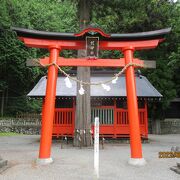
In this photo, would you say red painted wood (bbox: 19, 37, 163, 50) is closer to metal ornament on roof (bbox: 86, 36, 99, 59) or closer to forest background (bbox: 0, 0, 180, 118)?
metal ornament on roof (bbox: 86, 36, 99, 59)

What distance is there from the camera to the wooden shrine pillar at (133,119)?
9156 mm

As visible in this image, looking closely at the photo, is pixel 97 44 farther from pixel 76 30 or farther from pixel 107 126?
pixel 76 30

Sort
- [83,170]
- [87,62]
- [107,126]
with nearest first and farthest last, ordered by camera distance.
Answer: [83,170]
[87,62]
[107,126]

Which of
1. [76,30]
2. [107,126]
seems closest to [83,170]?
[107,126]

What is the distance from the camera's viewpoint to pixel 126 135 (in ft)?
57.1

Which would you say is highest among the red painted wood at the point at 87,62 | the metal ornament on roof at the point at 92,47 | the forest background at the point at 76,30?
the forest background at the point at 76,30

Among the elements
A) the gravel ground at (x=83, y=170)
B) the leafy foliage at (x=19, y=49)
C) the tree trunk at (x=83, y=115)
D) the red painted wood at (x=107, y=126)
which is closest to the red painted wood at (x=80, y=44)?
the gravel ground at (x=83, y=170)

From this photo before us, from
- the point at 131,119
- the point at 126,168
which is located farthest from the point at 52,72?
the point at 126,168

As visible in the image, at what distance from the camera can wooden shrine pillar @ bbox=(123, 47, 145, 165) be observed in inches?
360

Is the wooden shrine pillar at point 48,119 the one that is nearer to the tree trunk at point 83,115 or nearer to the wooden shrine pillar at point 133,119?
the wooden shrine pillar at point 133,119

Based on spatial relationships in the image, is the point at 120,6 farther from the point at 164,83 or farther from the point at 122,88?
the point at 164,83

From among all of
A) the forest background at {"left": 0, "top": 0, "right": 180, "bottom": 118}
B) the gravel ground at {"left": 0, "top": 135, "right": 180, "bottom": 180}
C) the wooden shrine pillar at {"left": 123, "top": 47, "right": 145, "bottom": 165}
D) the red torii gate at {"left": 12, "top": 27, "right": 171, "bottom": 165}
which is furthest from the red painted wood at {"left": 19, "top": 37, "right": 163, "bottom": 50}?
the forest background at {"left": 0, "top": 0, "right": 180, "bottom": 118}

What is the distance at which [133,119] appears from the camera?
9422 millimetres

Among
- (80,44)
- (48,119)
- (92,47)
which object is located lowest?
(48,119)
